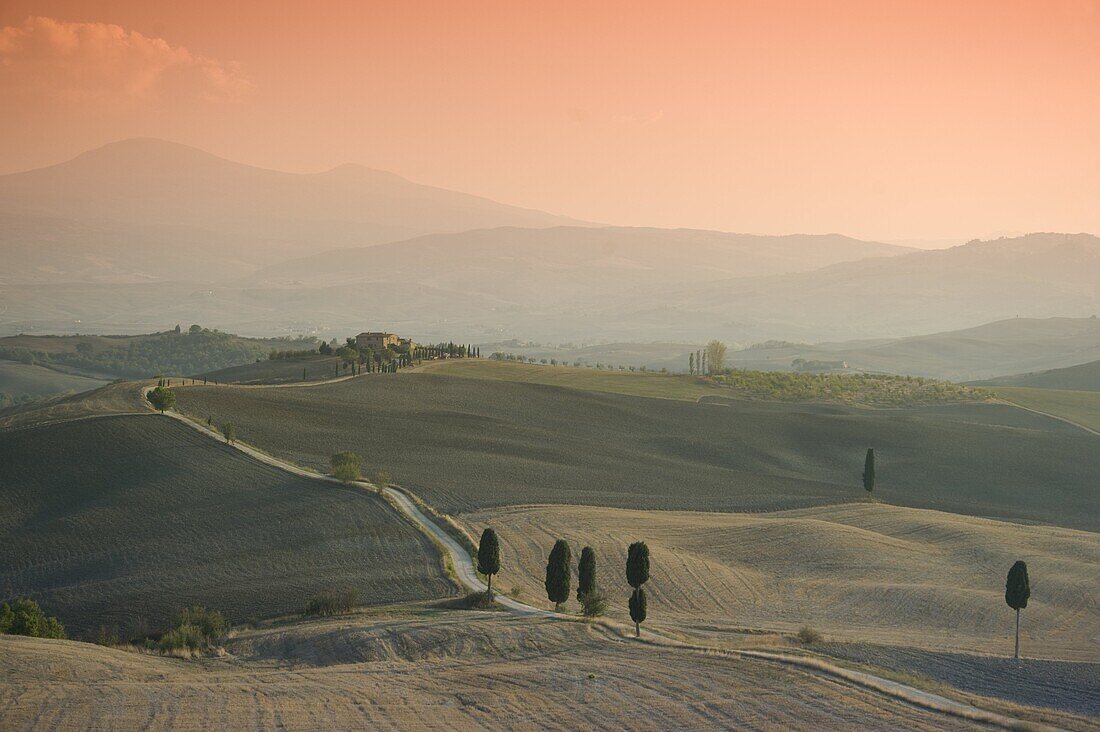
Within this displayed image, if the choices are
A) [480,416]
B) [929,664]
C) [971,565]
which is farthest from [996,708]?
[480,416]

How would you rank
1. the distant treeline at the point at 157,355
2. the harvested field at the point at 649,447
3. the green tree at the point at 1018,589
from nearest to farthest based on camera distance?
the green tree at the point at 1018,589 → the harvested field at the point at 649,447 → the distant treeline at the point at 157,355

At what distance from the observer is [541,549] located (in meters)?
50.9

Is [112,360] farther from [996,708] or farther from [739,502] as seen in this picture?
[996,708]

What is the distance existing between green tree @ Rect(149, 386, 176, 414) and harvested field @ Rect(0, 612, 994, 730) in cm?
4131

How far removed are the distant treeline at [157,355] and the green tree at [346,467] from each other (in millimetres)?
119555

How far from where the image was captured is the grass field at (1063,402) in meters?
98.8

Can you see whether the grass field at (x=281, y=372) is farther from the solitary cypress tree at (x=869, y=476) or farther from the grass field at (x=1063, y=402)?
the grass field at (x=1063, y=402)

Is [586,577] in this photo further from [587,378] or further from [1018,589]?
[587,378]

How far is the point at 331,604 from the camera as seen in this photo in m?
39.7

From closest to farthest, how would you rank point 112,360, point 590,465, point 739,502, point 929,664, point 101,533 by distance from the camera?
1. point 929,664
2. point 101,533
3. point 739,502
4. point 590,465
5. point 112,360

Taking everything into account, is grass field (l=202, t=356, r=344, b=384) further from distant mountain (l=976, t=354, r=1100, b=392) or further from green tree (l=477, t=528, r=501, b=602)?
distant mountain (l=976, t=354, r=1100, b=392)

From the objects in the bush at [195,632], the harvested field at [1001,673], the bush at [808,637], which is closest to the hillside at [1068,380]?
the harvested field at [1001,673]

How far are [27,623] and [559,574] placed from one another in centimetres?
1800

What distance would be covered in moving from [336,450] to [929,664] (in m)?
44.4
